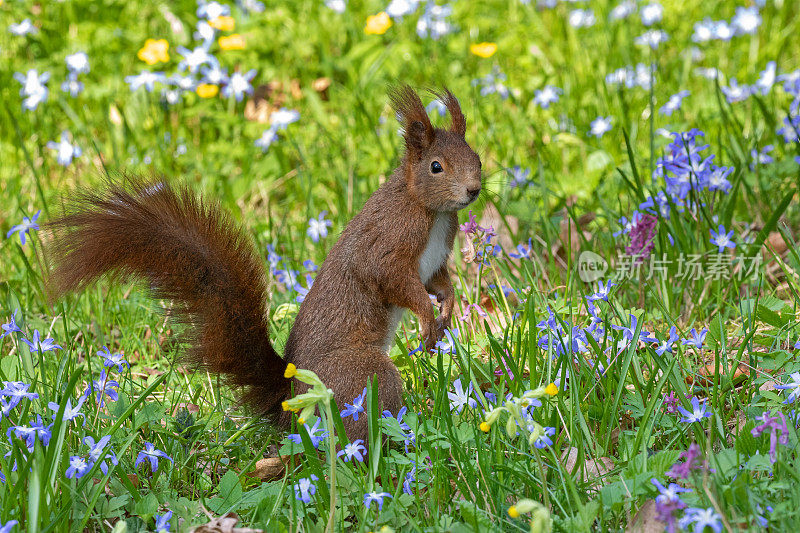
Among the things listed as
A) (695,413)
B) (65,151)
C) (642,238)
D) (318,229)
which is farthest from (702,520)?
(65,151)

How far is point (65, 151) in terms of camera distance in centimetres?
419

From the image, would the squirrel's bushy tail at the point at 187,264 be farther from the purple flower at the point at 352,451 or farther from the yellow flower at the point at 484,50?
the yellow flower at the point at 484,50

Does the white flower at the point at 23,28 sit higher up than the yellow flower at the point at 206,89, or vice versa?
the white flower at the point at 23,28

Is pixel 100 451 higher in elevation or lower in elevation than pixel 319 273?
lower

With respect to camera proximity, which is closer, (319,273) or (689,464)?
(689,464)

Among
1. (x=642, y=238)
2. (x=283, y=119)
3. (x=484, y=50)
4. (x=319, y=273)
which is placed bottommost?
(x=319, y=273)

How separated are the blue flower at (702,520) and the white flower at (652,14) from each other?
13.1ft

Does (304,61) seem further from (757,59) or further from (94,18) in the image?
(757,59)

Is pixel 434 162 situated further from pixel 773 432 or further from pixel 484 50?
pixel 484 50

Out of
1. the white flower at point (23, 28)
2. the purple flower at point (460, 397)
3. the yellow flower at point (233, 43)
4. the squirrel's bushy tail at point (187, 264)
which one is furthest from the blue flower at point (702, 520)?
the white flower at point (23, 28)

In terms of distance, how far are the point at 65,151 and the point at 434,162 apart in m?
2.50

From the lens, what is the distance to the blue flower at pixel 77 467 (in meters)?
1.79

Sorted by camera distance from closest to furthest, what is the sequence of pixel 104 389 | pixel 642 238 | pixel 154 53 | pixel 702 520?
1. pixel 702 520
2. pixel 104 389
3. pixel 642 238
4. pixel 154 53

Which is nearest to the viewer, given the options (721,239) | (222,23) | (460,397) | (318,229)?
(460,397)
